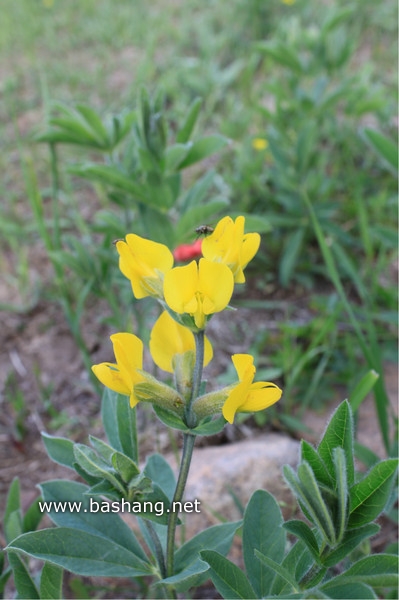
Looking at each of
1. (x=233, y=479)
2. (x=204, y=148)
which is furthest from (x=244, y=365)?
(x=204, y=148)

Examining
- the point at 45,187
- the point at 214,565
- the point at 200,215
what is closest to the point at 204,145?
the point at 200,215

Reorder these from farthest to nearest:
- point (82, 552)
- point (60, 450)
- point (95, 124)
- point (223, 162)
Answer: point (223, 162)
point (95, 124)
point (60, 450)
point (82, 552)

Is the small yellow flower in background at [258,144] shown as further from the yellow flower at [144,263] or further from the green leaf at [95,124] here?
the yellow flower at [144,263]

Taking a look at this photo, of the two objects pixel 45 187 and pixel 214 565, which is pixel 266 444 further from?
pixel 45 187

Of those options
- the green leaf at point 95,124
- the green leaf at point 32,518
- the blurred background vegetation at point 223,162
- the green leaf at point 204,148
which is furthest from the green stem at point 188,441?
the green leaf at point 95,124

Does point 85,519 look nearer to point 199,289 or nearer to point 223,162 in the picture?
point 199,289
